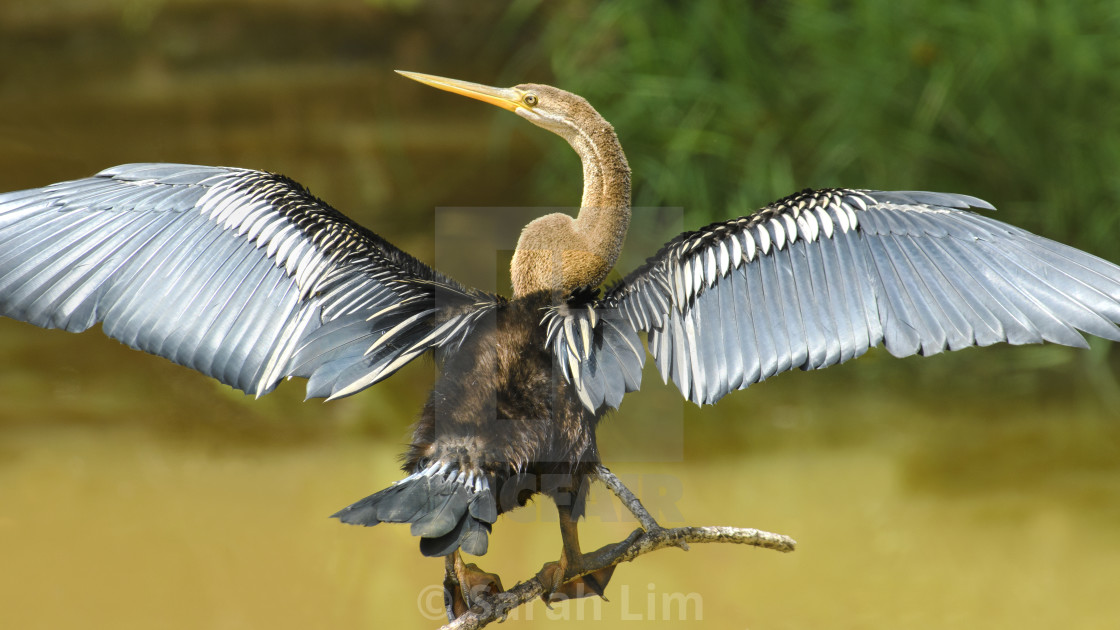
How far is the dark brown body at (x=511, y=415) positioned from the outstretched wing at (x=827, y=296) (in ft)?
0.18

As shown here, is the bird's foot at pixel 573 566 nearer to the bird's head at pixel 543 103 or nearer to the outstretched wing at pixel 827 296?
the outstretched wing at pixel 827 296

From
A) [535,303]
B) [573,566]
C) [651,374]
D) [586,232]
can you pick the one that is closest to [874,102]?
[651,374]

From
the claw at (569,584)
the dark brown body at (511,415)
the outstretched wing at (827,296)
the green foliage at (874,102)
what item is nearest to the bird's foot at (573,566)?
the claw at (569,584)

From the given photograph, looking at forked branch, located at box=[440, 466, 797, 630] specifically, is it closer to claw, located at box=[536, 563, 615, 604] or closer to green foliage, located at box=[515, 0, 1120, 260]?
claw, located at box=[536, 563, 615, 604]

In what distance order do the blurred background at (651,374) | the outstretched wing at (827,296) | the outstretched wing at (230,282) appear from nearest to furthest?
the outstretched wing at (827,296)
the outstretched wing at (230,282)
the blurred background at (651,374)

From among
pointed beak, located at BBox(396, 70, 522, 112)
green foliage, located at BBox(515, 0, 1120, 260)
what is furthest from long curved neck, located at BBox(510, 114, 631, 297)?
green foliage, located at BBox(515, 0, 1120, 260)

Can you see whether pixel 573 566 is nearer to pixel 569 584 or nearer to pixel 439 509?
pixel 569 584

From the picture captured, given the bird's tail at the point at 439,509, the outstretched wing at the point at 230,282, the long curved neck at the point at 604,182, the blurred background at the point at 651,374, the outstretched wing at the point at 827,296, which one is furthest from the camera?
the blurred background at the point at 651,374

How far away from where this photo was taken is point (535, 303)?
1409 millimetres

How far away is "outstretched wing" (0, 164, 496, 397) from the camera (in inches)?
53.8

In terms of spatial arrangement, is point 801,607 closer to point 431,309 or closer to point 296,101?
point 431,309

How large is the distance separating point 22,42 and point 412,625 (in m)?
2.71

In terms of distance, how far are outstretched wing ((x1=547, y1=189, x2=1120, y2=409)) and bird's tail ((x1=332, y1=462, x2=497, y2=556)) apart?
190 mm

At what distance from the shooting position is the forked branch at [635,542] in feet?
4.31
